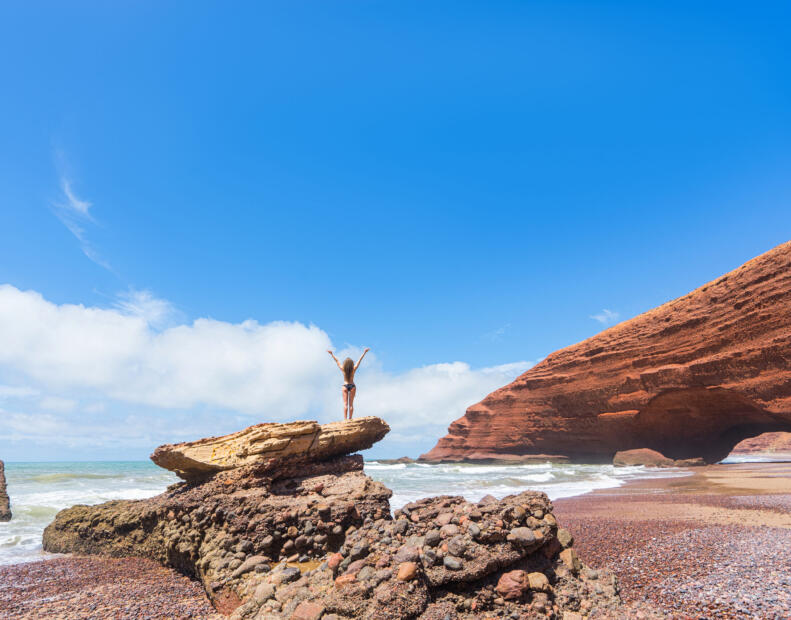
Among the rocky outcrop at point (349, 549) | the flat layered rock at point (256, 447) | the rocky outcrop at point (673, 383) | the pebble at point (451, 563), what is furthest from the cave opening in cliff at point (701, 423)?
the pebble at point (451, 563)

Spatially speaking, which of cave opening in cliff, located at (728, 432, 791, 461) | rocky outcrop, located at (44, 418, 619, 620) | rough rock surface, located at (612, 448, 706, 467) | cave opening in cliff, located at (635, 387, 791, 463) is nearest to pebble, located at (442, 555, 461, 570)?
rocky outcrop, located at (44, 418, 619, 620)

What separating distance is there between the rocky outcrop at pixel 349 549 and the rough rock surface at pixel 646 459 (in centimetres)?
4440

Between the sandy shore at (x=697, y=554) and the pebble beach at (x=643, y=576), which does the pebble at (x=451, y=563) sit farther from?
the sandy shore at (x=697, y=554)

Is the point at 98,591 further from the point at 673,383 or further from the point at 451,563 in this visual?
the point at 673,383

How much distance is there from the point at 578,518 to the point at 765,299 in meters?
37.6

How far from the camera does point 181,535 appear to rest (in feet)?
23.3

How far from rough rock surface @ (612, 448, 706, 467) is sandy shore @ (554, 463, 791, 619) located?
36005mm

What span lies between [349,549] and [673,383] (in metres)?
45.2

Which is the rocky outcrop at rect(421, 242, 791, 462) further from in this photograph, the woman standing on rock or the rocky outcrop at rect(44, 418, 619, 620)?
the rocky outcrop at rect(44, 418, 619, 620)

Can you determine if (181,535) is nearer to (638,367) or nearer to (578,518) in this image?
(578,518)

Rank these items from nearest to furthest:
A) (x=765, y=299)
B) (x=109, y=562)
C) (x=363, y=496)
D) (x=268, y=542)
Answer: (x=268, y=542)
(x=363, y=496)
(x=109, y=562)
(x=765, y=299)

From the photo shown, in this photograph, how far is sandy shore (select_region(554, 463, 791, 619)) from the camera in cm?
439

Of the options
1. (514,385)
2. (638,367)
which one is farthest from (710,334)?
(514,385)

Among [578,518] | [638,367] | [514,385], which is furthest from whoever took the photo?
[514,385]
